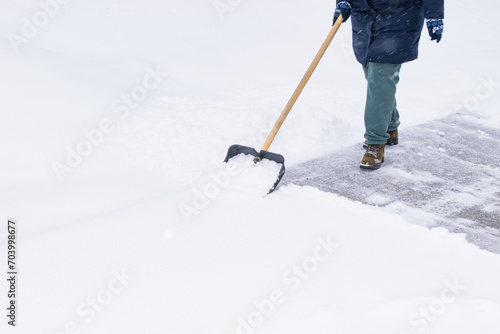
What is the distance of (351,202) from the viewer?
2.90 m

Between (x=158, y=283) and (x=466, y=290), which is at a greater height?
(x=158, y=283)

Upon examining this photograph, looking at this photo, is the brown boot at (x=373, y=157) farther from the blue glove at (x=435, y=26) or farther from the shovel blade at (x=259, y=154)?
the blue glove at (x=435, y=26)

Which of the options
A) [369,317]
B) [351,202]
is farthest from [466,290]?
[351,202]

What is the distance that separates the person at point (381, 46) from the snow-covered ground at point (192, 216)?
414 mm

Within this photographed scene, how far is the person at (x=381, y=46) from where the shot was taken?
331 cm

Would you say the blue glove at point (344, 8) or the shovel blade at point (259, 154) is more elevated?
the blue glove at point (344, 8)

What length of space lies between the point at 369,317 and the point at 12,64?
3.43 metres

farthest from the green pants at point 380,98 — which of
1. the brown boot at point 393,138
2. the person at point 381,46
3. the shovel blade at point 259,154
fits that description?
the shovel blade at point 259,154

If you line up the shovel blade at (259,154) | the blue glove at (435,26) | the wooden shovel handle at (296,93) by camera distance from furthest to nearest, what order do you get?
the wooden shovel handle at (296,93)
the blue glove at (435,26)
the shovel blade at (259,154)

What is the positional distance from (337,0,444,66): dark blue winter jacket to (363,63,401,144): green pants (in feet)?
0.23

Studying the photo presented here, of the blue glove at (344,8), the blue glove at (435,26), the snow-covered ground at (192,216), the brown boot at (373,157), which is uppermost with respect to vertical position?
the blue glove at (344,8)

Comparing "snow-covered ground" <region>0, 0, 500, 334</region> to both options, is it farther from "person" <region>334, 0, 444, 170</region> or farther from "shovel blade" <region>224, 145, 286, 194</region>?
"person" <region>334, 0, 444, 170</region>

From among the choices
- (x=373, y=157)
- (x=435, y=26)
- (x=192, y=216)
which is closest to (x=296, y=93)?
(x=373, y=157)

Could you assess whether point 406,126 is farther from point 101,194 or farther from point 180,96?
point 101,194
